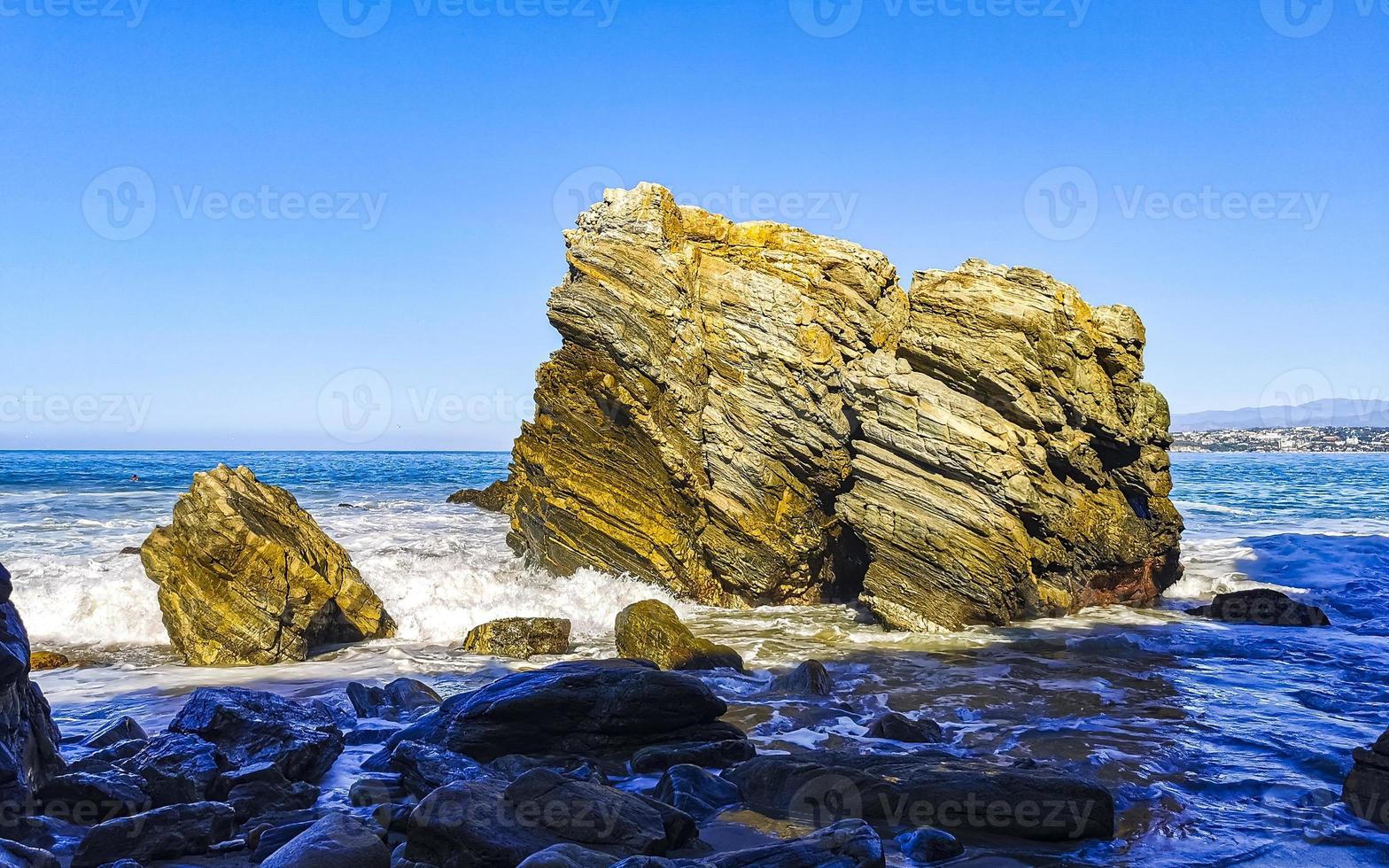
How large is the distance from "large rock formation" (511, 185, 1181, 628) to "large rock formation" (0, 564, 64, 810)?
11.6 m

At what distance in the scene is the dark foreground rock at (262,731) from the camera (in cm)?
812

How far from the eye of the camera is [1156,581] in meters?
18.7

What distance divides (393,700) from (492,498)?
26735 millimetres

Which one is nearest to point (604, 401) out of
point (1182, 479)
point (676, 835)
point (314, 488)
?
point (676, 835)

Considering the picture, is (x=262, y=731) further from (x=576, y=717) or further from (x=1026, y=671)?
(x=1026, y=671)

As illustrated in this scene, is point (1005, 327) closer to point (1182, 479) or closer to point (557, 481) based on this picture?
point (557, 481)

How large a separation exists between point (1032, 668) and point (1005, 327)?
7.16 meters

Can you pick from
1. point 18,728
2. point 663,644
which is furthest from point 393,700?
point 18,728

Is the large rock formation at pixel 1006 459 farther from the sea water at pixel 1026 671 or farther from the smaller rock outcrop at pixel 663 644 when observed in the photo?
the smaller rock outcrop at pixel 663 644

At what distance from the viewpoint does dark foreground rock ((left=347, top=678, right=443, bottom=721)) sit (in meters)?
10.4

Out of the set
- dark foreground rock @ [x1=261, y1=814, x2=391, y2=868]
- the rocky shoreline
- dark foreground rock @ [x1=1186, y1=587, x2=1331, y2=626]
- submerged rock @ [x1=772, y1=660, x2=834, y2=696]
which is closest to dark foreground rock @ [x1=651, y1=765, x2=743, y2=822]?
the rocky shoreline

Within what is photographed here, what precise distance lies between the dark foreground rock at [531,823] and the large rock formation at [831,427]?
10.3m

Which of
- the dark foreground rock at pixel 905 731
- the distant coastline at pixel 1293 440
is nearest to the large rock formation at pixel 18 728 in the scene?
the dark foreground rock at pixel 905 731

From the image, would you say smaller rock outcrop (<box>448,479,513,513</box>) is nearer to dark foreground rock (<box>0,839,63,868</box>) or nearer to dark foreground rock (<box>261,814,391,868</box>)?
dark foreground rock (<box>261,814,391,868</box>)
